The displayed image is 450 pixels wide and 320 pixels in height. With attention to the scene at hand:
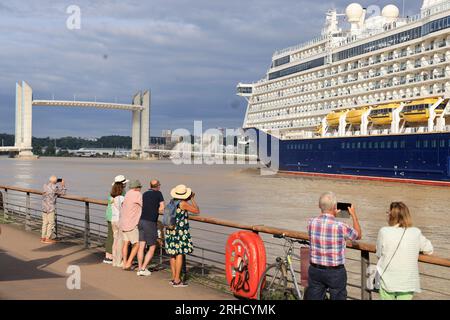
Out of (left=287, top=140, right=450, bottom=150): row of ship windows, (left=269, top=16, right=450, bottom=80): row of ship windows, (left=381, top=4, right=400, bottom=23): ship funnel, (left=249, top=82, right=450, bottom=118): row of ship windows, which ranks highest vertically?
(left=381, top=4, right=400, bottom=23): ship funnel

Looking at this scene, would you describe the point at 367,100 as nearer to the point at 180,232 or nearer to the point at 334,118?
the point at 334,118

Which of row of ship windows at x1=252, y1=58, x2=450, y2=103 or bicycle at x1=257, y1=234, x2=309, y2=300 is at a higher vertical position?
row of ship windows at x1=252, y1=58, x2=450, y2=103

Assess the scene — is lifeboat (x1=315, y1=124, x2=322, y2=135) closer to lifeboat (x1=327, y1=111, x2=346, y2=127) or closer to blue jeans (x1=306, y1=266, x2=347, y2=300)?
lifeboat (x1=327, y1=111, x2=346, y2=127)

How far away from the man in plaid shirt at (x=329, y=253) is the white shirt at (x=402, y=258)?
1.17ft

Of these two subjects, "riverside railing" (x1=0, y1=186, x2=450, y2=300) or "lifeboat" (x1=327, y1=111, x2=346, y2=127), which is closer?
"riverside railing" (x1=0, y1=186, x2=450, y2=300)

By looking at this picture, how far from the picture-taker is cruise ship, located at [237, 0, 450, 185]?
Result: 3819 centimetres

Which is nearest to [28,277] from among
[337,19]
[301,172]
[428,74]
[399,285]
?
[399,285]

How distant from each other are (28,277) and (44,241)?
3242mm

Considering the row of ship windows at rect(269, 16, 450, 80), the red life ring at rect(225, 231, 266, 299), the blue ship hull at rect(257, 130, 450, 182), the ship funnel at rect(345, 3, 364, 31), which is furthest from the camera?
the ship funnel at rect(345, 3, 364, 31)

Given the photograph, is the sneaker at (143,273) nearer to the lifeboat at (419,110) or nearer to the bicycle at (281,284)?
the bicycle at (281,284)

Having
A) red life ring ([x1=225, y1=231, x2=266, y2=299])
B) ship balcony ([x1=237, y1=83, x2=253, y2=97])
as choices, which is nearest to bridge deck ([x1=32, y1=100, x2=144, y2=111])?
ship balcony ([x1=237, y1=83, x2=253, y2=97])

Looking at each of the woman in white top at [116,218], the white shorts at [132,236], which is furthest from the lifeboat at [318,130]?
the white shorts at [132,236]

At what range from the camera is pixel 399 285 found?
4.58 metres
